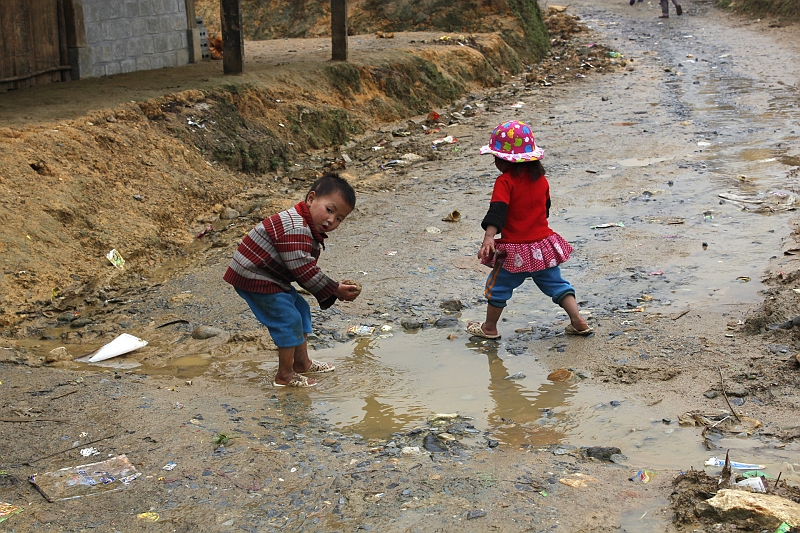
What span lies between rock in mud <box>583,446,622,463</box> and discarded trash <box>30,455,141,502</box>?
174 cm

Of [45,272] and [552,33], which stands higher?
[552,33]

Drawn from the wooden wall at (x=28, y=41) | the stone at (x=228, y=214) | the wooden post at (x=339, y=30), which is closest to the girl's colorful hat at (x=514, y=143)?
the stone at (x=228, y=214)

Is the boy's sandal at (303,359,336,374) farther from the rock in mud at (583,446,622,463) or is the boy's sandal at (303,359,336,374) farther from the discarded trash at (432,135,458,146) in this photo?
the discarded trash at (432,135,458,146)

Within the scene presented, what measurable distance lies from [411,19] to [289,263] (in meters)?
14.1

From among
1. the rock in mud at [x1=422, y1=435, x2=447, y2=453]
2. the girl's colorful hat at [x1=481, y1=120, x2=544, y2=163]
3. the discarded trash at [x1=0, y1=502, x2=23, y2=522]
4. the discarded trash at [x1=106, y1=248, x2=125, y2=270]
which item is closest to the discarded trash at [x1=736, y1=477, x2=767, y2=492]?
the rock in mud at [x1=422, y1=435, x2=447, y2=453]

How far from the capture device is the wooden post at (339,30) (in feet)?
36.7

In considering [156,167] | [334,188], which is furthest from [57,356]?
[156,167]

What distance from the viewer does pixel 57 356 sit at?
4305 mm

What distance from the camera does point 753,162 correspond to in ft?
26.6

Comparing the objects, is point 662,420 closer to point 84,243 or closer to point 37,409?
point 37,409

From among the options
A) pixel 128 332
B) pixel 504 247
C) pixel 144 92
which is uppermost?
pixel 144 92

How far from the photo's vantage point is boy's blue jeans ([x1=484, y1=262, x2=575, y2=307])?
14.6ft

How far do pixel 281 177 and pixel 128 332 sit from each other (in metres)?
3.79

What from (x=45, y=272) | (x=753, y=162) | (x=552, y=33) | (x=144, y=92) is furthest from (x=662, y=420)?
(x=552, y=33)
